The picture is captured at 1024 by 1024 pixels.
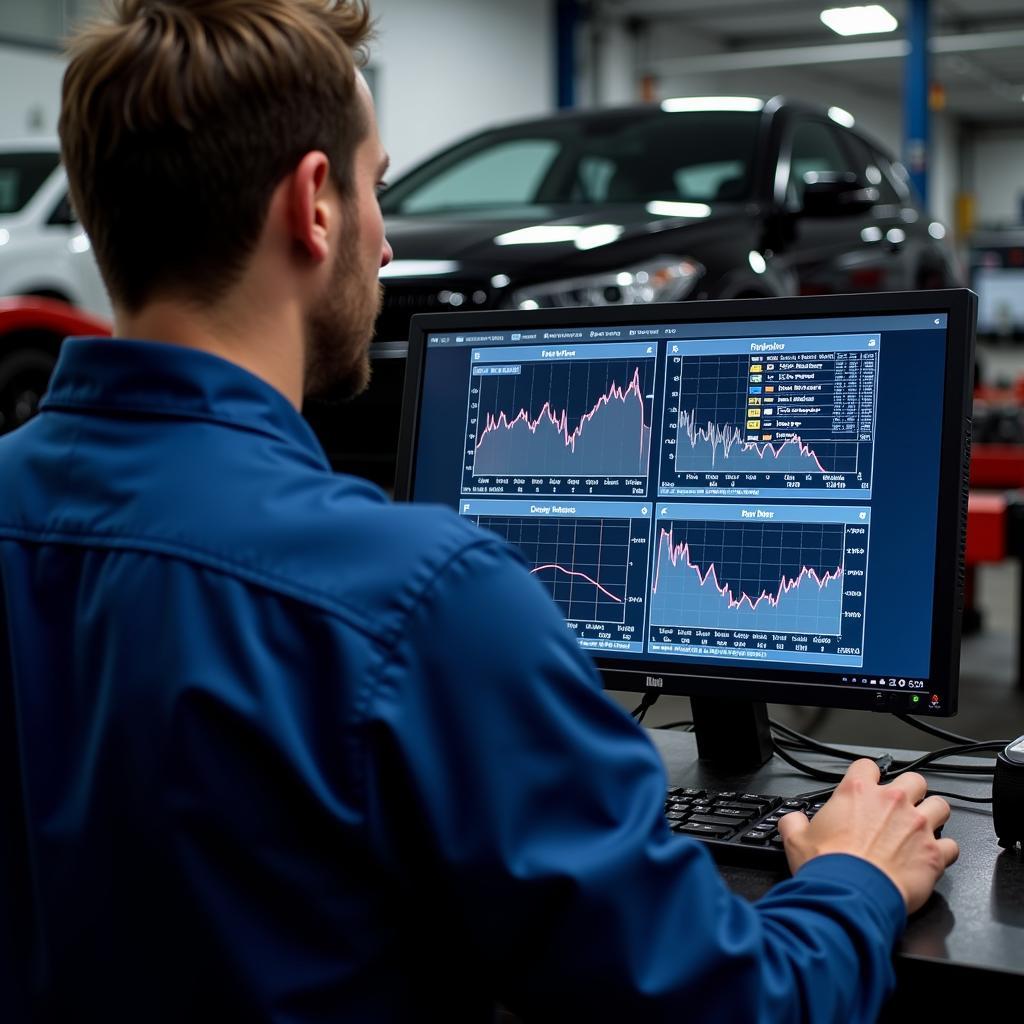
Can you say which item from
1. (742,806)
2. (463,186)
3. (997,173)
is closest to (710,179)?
(463,186)

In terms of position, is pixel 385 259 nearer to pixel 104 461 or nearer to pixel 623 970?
pixel 104 461

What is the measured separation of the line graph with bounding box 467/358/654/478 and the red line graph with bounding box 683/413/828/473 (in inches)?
2.0

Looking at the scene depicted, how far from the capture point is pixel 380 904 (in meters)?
0.82

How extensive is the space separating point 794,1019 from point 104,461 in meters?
0.56

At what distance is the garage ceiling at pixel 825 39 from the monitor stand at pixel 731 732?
1332 centimetres

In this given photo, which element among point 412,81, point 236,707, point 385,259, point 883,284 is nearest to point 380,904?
point 236,707

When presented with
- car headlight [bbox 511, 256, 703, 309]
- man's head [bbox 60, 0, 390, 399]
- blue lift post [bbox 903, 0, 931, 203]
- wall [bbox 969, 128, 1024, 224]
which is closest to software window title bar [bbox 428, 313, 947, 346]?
man's head [bbox 60, 0, 390, 399]

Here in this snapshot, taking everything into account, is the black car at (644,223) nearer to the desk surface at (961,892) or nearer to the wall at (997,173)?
the desk surface at (961,892)

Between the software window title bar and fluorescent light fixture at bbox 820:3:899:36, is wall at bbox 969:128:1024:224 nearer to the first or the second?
fluorescent light fixture at bbox 820:3:899:36

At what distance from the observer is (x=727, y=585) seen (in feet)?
4.80

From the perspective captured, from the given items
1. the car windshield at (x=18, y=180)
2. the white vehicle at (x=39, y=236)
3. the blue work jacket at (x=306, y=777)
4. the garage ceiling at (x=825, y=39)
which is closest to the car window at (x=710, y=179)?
the white vehicle at (x=39, y=236)

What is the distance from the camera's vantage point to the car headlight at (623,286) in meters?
4.34

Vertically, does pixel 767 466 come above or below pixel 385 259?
below

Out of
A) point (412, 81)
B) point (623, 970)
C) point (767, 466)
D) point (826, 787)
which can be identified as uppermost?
point (412, 81)
